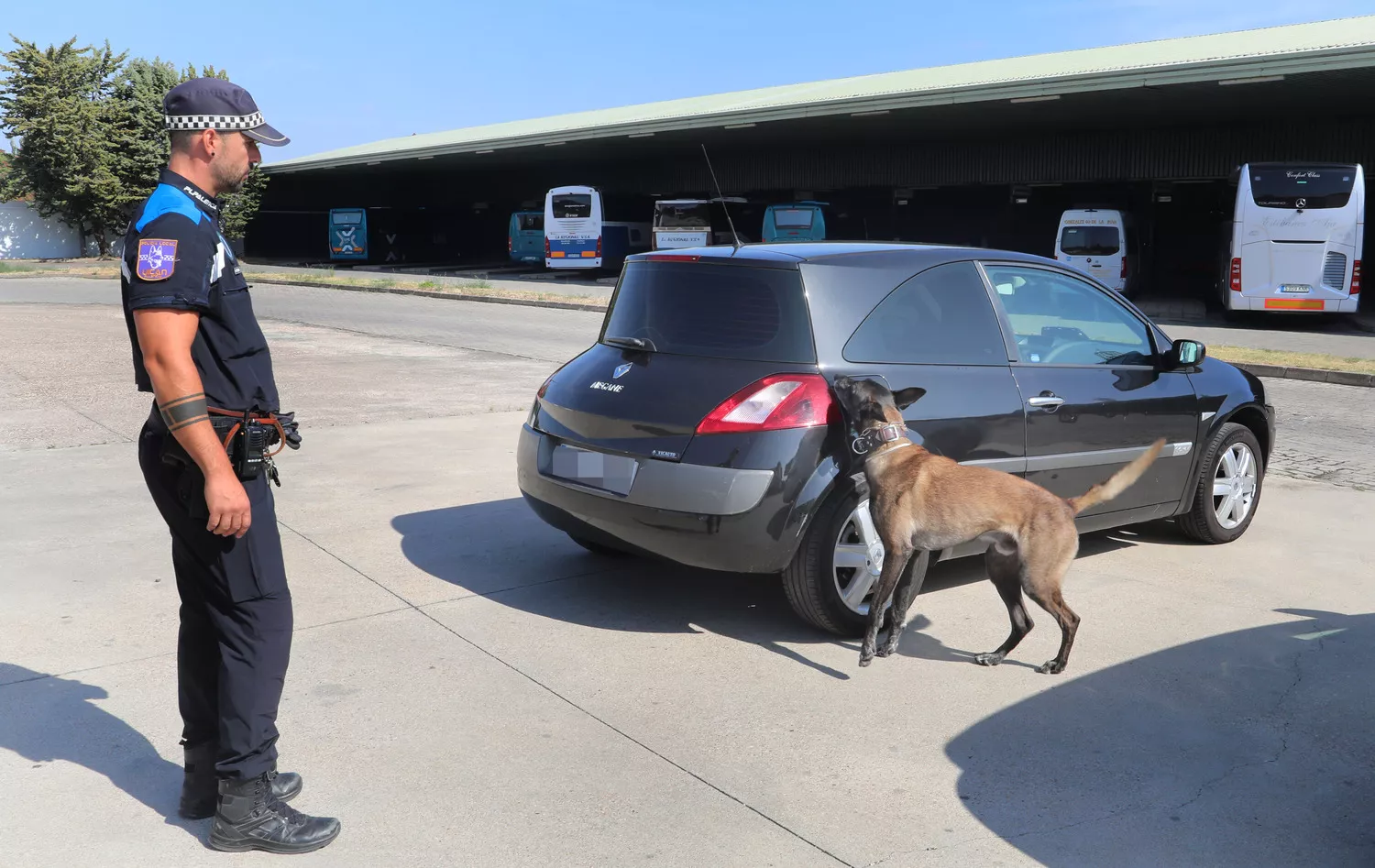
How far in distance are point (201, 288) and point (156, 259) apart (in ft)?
0.39

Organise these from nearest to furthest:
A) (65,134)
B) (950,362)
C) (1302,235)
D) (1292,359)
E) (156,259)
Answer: (156,259)
(950,362)
(1292,359)
(1302,235)
(65,134)

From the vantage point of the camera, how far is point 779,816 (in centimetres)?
337

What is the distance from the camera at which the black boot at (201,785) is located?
328cm

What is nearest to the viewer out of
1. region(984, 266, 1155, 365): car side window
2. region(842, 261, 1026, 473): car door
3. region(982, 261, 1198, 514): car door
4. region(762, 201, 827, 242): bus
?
region(842, 261, 1026, 473): car door

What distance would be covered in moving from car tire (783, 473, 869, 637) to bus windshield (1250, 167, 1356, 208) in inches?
838

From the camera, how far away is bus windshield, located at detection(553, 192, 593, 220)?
38.8 m

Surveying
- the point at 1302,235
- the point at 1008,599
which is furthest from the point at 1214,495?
the point at 1302,235

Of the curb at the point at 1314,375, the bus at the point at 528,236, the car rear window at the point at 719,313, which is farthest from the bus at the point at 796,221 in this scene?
the car rear window at the point at 719,313

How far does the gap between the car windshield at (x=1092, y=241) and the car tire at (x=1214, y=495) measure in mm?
23842

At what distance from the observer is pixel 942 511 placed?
14.7 feet

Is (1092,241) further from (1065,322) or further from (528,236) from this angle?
(1065,322)

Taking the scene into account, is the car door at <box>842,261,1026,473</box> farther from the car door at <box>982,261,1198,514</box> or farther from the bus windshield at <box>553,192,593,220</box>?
the bus windshield at <box>553,192,593,220</box>

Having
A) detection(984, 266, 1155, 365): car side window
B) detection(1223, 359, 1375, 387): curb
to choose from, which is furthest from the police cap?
detection(1223, 359, 1375, 387): curb

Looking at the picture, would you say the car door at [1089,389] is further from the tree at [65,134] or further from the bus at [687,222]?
the tree at [65,134]
